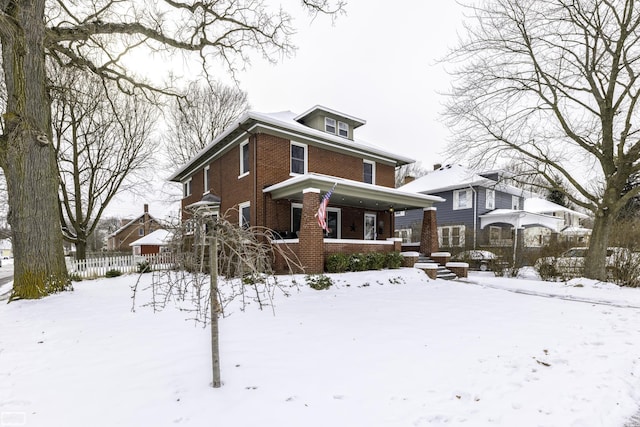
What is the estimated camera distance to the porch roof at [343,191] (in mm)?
10484

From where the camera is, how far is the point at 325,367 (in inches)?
156

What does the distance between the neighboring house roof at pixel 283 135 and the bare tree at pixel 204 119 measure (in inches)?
262

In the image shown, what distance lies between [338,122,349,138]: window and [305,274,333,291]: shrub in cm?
855

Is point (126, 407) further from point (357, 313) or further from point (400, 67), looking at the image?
point (400, 67)

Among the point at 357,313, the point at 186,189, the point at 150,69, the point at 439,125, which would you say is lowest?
the point at 357,313

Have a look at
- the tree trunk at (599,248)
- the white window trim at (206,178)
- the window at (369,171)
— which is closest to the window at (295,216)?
the window at (369,171)

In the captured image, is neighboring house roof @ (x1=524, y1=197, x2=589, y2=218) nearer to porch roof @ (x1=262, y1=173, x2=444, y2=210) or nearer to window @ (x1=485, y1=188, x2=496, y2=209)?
window @ (x1=485, y1=188, x2=496, y2=209)

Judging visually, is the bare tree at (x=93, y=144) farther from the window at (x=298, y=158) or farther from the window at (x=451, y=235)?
the window at (x=451, y=235)

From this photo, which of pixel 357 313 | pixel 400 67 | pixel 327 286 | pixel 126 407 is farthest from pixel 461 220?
pixel 126 407

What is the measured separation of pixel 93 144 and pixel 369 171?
52.0 feet

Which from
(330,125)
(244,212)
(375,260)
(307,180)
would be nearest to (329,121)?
(330,125)

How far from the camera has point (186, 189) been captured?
818 inches

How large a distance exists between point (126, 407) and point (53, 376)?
1527 millimetres

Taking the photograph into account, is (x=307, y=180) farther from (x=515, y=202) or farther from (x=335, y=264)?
(x=515, y=202)
